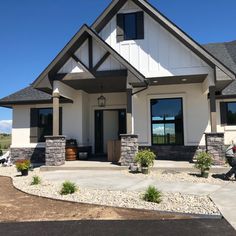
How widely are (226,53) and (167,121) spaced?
6.77 meters

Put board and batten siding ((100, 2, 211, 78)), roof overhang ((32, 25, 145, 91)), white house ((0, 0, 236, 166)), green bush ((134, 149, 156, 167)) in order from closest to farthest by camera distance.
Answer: green bush ((134, 149, 156, 167)) → roof overhang ((32, 25, 145, 91)) → white house ((0, 0, 236, 166)) → board and batten siding ((100, 2, 211, 78))

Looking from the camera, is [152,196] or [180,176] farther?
[180,176]

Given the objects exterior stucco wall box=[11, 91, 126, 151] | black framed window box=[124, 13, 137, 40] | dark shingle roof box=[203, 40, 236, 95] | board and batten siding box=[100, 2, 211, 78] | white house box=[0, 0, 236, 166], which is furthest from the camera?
exterior stucco wall box=[11, 91, 126, 151]

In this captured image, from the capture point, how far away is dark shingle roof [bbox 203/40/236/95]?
1563 centimetres

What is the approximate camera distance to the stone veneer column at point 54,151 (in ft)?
43.0

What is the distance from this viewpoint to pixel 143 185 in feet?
29.9

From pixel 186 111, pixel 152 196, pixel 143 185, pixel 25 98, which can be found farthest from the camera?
pixel 25 98

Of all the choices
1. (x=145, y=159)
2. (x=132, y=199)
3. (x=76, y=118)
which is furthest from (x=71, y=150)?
(x=132, y=199)

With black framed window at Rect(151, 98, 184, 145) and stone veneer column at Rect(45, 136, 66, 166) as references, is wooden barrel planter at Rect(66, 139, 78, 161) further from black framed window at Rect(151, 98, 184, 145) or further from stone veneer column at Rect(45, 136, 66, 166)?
black framed window at Rect(151, 98, 184, 145)

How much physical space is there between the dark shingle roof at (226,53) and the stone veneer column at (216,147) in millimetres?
3609

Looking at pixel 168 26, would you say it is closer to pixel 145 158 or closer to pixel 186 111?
pixel 186 111

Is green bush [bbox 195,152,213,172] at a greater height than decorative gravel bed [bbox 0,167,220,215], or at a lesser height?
greater

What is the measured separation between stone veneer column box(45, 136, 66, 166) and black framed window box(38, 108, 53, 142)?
142 inches

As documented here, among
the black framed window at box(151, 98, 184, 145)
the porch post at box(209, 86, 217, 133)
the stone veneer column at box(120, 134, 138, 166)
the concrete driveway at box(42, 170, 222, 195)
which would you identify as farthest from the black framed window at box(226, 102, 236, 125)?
the concrete driveway at box(42, 170, 222, 195)
